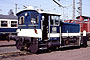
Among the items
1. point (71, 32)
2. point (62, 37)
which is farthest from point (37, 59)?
point (71, 32)

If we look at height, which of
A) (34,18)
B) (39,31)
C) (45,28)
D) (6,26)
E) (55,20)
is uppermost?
(34,18)

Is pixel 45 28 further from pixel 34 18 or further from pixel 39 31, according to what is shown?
pixel 34 18

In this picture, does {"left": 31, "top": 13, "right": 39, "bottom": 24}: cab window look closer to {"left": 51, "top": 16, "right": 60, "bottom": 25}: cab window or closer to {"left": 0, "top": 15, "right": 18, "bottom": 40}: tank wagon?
{"left": 51, "top": 16, "right": 60, "bottom": 25}: cab window

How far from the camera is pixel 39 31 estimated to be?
10227 millimetres

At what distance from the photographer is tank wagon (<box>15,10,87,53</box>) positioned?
10.2 metres

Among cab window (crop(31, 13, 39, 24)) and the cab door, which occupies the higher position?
cab window (crop(31, 13, 39, 24))

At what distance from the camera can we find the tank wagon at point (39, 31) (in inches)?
402

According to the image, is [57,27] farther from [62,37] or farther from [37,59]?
[37,59]

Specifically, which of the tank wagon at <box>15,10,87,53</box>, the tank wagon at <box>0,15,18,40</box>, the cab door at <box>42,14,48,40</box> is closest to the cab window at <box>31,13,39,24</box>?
the tank wagon at <box>15,10,87,53</box>

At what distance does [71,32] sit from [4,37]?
10.8 meters

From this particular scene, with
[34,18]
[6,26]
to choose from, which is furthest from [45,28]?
[6,26]

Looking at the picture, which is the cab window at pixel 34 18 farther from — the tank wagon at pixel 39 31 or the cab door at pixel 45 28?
the cab door at pixel 45 28

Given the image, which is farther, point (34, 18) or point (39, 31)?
point (34, 18)

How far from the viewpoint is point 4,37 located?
20.7 metres
